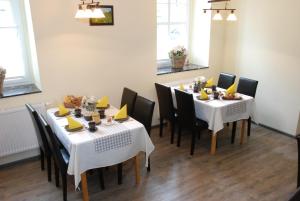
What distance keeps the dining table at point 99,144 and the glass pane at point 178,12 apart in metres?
2.41

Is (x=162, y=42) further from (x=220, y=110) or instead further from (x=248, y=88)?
(x=220, y=110)

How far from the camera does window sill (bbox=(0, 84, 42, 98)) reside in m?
3.16

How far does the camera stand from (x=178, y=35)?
4.72m

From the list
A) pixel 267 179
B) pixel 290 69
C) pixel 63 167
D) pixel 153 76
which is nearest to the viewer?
pixel 63 167

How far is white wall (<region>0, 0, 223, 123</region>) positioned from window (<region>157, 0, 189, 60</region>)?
544 mm

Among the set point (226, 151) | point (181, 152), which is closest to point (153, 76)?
point (181, 152)

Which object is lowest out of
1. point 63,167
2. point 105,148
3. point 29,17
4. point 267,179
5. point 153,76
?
point 267,179

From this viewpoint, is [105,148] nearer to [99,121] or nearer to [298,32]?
[99,121]

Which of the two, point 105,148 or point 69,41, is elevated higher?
point 69,41

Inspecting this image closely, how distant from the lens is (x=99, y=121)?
2795mm

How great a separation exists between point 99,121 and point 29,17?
1.48 meters

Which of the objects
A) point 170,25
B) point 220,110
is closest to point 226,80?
point 220,110

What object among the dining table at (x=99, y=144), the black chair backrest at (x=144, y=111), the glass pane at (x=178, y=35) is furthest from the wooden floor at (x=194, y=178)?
the glass pane at (x=178, y=35)

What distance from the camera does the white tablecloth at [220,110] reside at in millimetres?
3357
